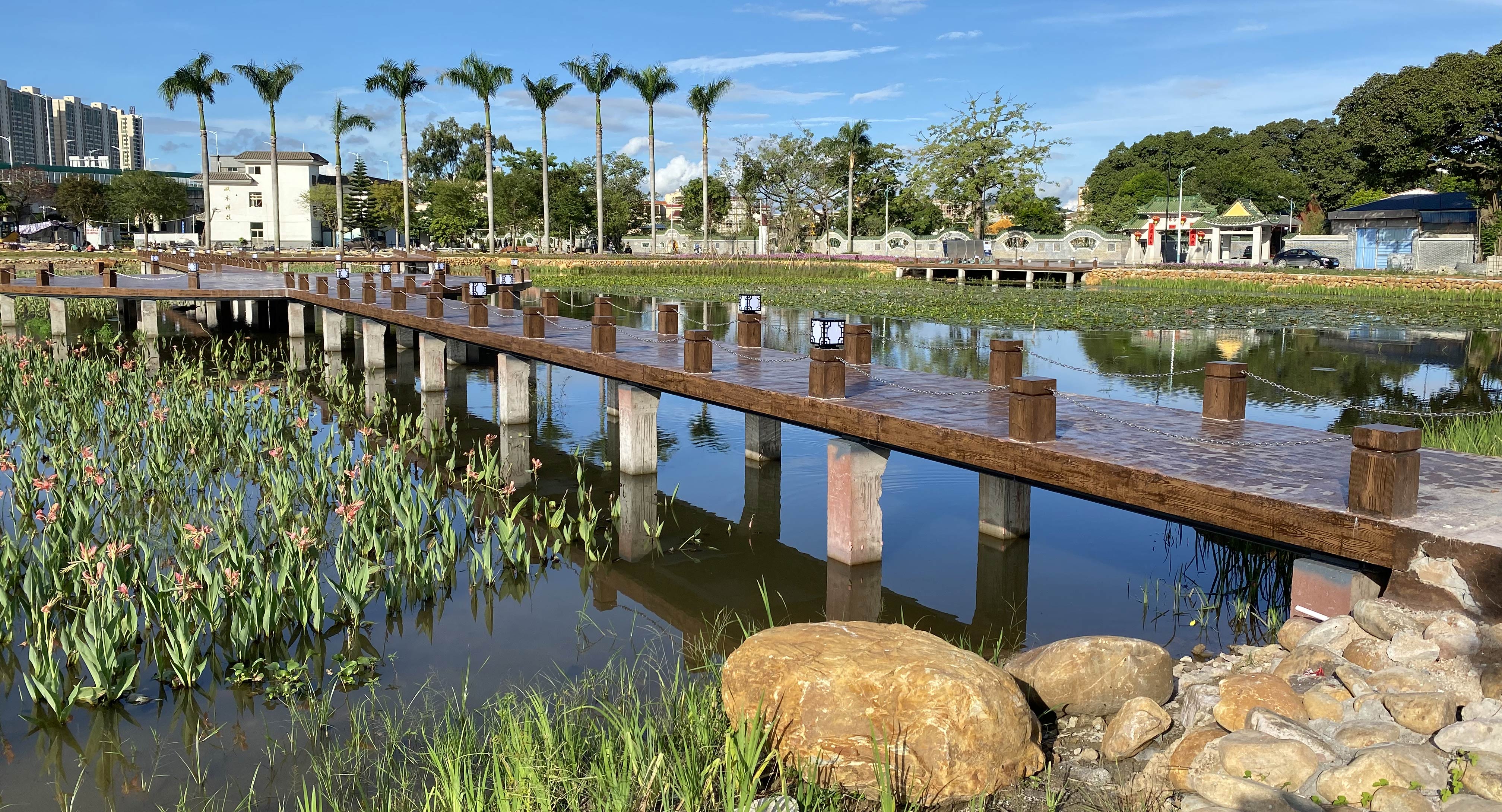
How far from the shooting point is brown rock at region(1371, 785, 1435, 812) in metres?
4.67

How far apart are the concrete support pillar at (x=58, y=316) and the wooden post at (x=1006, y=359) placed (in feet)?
81.5

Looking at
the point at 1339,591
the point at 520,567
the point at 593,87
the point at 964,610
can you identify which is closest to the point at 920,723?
the point at 1339,591

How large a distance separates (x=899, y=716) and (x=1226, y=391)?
5.69 m

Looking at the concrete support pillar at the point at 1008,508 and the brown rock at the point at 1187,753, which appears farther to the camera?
the concrete support pillar at the point at 1008,508

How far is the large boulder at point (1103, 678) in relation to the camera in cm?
634

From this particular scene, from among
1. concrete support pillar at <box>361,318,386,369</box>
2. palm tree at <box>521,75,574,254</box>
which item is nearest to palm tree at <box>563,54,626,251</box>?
palm tree at <box>521,75,574,254</box>

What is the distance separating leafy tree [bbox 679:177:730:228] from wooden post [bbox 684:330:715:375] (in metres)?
80.0

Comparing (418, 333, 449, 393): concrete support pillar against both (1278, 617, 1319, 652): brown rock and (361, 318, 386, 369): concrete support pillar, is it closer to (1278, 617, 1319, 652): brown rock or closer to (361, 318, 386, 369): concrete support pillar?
(361, 318, 386, 369): concrete support pillar

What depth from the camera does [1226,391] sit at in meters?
9.77

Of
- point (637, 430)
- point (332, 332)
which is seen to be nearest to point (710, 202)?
point (332, 332)

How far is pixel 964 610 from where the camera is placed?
9797mm

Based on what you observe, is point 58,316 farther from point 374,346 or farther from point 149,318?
point 374,346

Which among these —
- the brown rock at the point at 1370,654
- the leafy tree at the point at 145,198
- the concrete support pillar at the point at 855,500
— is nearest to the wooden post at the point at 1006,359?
the concrete support pillar at the point at 855,500

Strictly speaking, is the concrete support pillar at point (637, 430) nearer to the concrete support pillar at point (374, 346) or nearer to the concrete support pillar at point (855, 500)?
the concrete support pillar at point (855, 500)
